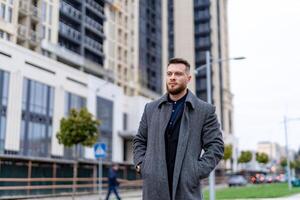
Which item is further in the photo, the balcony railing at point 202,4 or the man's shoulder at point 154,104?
the balcony railing at point 202,4

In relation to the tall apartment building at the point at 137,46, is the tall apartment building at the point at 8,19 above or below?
below

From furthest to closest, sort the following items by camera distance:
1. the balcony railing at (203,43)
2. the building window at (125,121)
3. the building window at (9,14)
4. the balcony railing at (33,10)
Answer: the balcony railing at (203,43)
the building window at (125,121)
the balcony railing at (33,10)
the building window at (9,14)

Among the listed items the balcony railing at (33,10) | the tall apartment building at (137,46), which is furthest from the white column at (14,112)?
the tall apartment building at (137,46)

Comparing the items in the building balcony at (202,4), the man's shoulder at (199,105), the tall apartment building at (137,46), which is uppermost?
the building balcony at (202,4)

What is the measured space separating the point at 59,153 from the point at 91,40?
26.8 feet

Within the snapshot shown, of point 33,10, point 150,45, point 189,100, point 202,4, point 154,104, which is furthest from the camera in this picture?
point 202,4

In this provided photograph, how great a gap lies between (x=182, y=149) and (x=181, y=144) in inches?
1.3

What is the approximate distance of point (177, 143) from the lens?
3.04 metres

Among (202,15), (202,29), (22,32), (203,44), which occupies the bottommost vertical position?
(22,32)

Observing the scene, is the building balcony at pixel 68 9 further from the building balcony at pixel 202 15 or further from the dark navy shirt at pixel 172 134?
the building balcony at pixel 202 15

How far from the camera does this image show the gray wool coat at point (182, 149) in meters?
2.94

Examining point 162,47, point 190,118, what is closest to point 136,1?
point 162,47

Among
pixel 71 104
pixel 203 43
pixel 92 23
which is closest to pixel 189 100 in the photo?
pixel 92 23

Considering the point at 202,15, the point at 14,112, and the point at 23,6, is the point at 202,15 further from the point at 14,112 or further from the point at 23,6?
the point at 23,6
